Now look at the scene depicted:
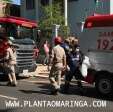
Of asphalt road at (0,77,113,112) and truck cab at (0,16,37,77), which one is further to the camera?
truck cab at (0,16,37,77)

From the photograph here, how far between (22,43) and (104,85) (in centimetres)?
587

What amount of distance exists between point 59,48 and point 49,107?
9.09ft

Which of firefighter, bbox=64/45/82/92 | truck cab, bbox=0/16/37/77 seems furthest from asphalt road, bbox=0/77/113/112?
truck cab, bbox=0/16/37/77

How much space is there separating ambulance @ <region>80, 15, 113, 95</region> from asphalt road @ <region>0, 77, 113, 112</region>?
1.60ft

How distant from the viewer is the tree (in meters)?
31.5

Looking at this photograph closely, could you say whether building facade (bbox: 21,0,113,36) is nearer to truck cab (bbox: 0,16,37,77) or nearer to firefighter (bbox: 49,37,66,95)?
truck cab (bbox: 0,16,37,77)

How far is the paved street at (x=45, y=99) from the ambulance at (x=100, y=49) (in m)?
0.50

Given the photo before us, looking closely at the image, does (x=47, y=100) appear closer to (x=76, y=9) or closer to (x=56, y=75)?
(x=56, y=75)

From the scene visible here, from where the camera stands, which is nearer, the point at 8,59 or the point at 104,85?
the point at 104,85

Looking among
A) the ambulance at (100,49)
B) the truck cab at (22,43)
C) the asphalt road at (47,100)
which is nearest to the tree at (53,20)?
the truck cab at (22,43)

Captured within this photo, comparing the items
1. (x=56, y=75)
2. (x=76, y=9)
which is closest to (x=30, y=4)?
(x=76, y=9)

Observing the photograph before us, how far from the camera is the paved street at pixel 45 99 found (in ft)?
39.6

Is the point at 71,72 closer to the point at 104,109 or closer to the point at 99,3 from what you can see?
the point at 104,109

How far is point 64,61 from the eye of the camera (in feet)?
47.9
